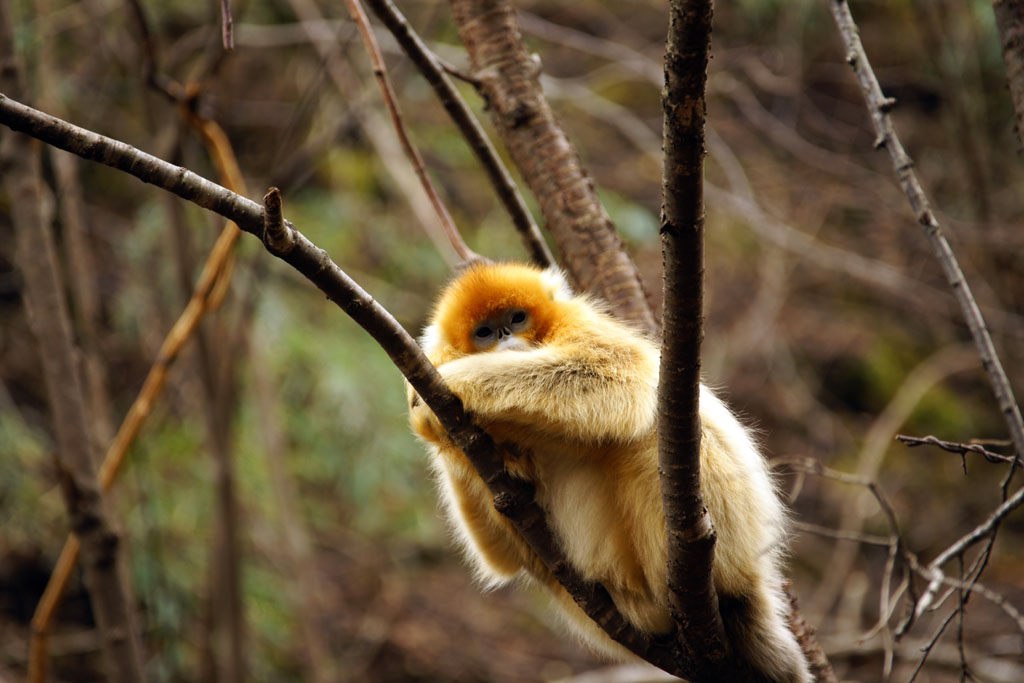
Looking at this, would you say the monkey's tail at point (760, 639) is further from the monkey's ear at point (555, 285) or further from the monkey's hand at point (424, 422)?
the monkey's ear at point (555, 285)

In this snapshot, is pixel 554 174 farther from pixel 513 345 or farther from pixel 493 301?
pixel 513 345

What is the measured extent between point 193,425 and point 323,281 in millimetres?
4428

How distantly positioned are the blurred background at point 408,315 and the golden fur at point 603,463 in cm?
149

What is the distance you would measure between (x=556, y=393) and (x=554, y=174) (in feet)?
3.13

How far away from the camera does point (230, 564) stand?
3.72 m

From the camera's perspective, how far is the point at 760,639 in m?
2.04

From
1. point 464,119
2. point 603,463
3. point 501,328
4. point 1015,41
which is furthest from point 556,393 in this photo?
point 1015,41

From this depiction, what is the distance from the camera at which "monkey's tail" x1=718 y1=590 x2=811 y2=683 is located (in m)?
2.04

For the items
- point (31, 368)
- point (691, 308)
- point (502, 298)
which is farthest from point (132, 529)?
point (691, 308)

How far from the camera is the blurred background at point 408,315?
4.30 metres

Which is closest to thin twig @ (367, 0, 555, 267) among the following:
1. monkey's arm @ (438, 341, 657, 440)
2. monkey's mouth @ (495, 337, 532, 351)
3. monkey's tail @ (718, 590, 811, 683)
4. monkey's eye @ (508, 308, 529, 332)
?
monkey's eye @ (508, 308, 529, 332)

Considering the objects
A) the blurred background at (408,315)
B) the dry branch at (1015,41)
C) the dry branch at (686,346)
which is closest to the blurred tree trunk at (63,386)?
the blurred background at (408,315)

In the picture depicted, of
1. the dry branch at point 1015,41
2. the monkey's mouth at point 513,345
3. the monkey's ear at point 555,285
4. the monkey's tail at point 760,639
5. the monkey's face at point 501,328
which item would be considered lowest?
the monkey's tail at point 760,639

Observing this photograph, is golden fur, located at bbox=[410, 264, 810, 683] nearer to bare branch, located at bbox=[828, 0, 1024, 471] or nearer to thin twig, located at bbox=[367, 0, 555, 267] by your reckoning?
thin twig, located at bbox=[367, 0, 555, 267]
